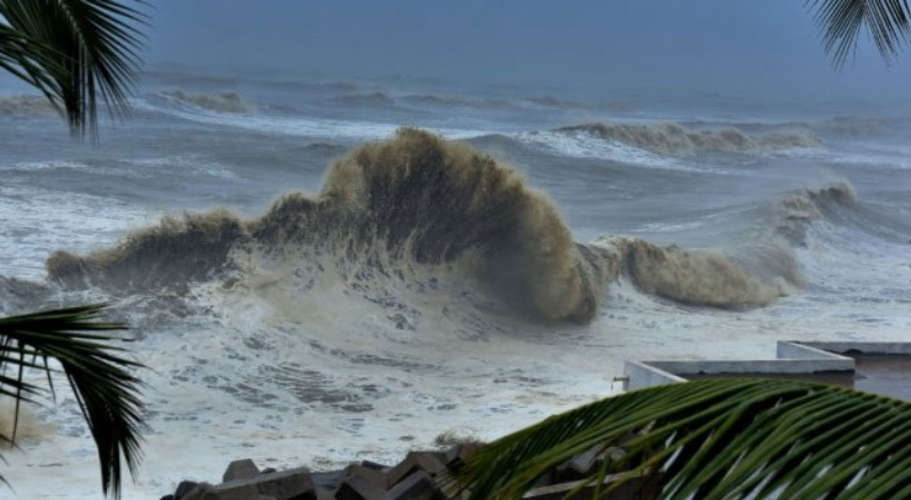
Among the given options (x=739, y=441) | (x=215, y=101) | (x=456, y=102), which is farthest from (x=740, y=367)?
(x=456, y=102)

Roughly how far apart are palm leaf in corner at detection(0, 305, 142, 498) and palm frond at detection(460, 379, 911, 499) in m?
1.28

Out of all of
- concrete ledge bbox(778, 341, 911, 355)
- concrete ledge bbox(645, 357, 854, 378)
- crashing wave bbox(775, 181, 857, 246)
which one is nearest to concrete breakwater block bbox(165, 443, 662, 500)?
concrete ledge bbox(645, 357, 854, 378)

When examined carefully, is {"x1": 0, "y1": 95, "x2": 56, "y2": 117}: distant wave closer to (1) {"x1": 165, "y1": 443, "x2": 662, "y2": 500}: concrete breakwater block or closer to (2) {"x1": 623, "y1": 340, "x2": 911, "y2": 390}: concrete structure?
(2) {"x1": 623, "y1": 340, "x2": 911, "y2": 390}: concrete structure

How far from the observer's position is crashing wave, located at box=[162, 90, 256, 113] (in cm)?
5416

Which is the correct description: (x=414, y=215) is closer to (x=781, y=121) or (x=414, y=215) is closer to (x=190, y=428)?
(x=190, y=428)

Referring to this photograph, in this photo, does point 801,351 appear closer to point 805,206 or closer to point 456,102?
point 805,206

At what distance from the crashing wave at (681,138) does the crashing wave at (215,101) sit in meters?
13.9

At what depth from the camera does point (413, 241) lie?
71.4 feet

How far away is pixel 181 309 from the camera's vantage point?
1784 centimetres

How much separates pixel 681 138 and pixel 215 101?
1845cm

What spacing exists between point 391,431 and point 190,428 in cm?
187

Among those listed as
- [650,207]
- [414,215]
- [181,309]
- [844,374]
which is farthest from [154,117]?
[844,374]

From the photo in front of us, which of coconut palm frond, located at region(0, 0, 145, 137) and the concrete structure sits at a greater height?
coconut palm frond, located at region(0, 0, 145, 137)

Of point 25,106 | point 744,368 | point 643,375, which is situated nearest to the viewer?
point 643,375
